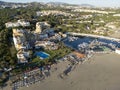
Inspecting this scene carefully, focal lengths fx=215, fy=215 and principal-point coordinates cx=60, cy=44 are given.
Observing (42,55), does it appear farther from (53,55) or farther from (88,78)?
(88,78)

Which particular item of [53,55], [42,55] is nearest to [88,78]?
[53,55]

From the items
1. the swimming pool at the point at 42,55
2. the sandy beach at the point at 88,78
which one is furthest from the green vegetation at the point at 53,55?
the sandy beach at the point at 88,78

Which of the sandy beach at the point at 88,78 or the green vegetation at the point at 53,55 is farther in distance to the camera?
the green vegetation at the point at 53,55

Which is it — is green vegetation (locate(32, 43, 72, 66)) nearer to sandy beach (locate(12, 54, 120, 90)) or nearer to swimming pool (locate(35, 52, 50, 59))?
swimming pool (locate(35, 52, 50, 59))

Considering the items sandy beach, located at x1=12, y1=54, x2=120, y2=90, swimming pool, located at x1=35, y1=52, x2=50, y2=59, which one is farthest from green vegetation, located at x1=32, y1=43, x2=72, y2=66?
sandy beach, located at x1=12, y1=54, x2=120, y2=90

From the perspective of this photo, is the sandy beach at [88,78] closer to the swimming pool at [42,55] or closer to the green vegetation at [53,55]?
the green vegetation at [53,55]

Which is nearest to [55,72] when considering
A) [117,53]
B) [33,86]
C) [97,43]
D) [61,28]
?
[33,86]

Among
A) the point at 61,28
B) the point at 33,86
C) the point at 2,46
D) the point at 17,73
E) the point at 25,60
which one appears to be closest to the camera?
the point at 33,86

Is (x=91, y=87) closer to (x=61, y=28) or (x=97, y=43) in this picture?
(x=97, y=43)
